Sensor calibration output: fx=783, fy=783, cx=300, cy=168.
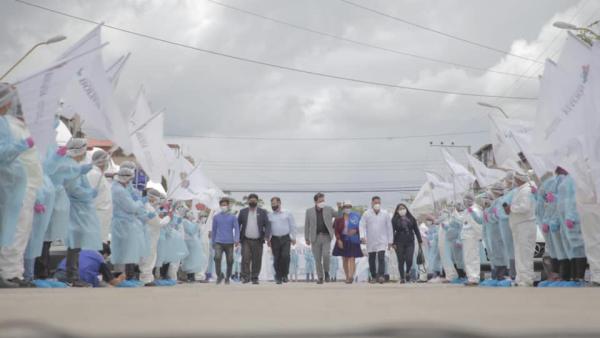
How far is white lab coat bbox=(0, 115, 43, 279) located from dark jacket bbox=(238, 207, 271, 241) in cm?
852

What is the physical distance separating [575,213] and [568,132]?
1245mm

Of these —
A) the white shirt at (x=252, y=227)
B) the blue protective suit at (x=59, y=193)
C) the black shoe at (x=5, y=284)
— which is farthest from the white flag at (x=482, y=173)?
the black shoe at (x=5, y=284)

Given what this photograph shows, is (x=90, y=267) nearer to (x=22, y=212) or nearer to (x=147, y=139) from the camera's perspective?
(x=22, y=212)

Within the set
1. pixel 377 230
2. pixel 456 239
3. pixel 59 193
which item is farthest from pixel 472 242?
pixel 59 193

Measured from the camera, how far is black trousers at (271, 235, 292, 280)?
58.9 ft

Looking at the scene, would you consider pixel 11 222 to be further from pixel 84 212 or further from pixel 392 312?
pixel 392 312

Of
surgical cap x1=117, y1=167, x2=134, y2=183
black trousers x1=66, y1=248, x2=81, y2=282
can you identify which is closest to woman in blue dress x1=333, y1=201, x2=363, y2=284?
surgical cap x1=117, y1=167, x2=134, y2=183

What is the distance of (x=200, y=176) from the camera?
2272 cm

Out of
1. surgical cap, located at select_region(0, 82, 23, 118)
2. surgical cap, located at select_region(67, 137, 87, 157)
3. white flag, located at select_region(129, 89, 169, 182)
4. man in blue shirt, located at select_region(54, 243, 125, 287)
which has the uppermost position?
Answer: white flag, located at select_region(129, 89, 169, 182)

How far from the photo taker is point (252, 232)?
18047 millimetres

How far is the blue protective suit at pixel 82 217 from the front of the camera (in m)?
10.8

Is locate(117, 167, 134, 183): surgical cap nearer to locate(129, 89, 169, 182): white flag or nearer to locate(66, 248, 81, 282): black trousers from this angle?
locate(66, 248, 81, 282): black trousers

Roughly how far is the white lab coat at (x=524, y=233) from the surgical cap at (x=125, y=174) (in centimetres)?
617

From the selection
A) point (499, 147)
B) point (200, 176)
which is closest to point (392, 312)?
point (499, 147)
